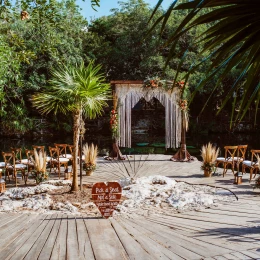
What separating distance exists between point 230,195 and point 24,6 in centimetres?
464

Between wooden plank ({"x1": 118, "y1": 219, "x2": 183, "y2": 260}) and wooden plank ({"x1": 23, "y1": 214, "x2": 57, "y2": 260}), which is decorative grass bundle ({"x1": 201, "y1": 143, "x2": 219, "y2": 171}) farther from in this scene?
wooden plank ({"x1": 23, "y1": 214, "x2": 57, "y2": 260})

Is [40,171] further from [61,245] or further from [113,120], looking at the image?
[61,245]

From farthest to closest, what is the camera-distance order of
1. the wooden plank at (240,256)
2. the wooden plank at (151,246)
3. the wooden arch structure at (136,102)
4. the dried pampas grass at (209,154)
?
the wooden arch structure at (136,102), the dried pampas grass at (209,154), the wooden plank at (151,246), the wooden plank at (240,256)

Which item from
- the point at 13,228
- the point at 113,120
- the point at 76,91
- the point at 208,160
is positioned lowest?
the point at 13,228

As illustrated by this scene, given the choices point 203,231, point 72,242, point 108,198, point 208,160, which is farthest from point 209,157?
point 72,242

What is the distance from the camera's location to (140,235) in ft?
13.9

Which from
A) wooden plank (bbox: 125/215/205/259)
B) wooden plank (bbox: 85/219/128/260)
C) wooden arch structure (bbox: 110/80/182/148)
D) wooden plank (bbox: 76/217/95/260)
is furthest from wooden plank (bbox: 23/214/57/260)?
wooden arch structure (bbox: 110/80/182/148)

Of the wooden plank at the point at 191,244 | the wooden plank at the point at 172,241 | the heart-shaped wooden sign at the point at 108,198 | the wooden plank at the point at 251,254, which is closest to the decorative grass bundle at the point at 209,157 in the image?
the heart-shaped wooden sign at the point at 108,198

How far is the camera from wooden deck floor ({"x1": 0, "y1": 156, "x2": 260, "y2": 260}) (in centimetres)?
356

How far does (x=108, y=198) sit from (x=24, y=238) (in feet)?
4.56

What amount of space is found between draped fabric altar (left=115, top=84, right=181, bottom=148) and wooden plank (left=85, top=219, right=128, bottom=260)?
20.8 ft

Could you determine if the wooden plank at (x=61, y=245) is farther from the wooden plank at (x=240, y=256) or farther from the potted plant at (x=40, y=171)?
the potted plant at (x=40, y=171)

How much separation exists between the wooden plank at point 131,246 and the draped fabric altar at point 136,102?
22.1 ft

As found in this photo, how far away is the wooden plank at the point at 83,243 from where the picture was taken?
11.6ft
